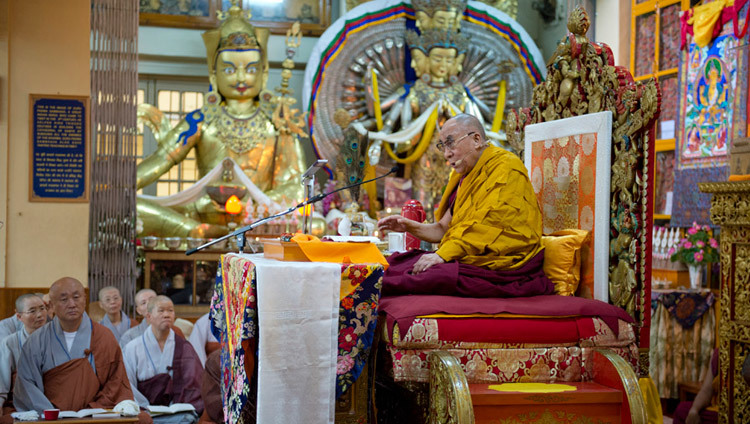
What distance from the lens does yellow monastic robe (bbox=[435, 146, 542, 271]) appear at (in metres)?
3.66

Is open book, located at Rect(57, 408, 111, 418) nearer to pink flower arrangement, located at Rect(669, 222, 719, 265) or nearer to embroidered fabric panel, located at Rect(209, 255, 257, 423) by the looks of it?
embroidered fabric panel, located at Rect(209, 255, 257, 423)

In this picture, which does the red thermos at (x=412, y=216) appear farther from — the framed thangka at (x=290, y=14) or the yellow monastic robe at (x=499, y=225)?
the framed thangka at (x=290, y=14)

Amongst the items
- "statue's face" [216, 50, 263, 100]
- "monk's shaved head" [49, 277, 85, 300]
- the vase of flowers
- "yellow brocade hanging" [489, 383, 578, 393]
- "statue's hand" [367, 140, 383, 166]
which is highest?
"statue's face" [216, 50, 263, 100]

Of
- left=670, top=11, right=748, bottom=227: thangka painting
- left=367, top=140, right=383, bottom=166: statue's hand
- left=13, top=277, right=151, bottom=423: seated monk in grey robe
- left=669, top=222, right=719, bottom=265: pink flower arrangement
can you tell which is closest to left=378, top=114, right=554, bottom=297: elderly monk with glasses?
left=13, top=277, right=151, bottom=423: seated monk in grey robe

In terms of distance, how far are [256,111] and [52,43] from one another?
3451 millimetres

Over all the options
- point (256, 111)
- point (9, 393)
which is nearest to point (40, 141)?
point (9, 393)

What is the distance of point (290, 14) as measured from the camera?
10.4 meters

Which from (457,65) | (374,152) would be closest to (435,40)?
(457,65)

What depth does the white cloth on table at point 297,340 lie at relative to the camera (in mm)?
2959

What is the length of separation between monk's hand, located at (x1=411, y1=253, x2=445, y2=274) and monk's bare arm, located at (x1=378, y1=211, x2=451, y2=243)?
316mm

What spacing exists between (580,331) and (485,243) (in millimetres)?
541

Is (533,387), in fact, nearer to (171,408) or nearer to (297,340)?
(297,340)

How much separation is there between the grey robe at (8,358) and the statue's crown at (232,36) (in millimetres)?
5170

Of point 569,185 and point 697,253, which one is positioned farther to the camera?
point 697,253
